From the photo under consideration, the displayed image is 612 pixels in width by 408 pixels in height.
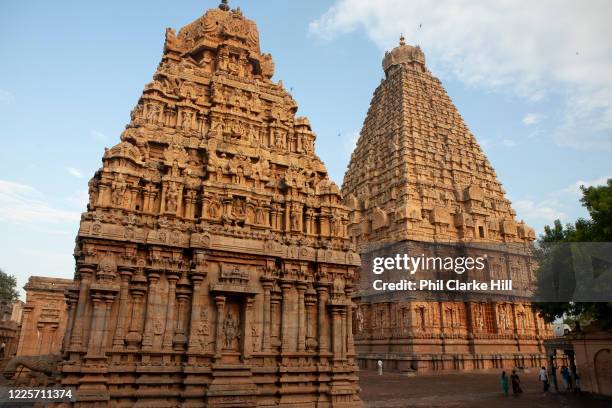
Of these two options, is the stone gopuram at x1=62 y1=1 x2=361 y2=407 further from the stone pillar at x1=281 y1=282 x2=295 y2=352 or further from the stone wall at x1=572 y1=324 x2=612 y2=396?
the stone wall at x1=572 y1=324 x2=612 y2=396

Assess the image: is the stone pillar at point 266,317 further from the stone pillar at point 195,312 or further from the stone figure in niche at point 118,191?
the stone figure in niche at point 118,191

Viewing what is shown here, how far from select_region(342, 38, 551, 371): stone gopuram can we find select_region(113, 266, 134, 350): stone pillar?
26.1 metres

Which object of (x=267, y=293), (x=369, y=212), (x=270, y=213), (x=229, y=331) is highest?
(x=369, y=212)

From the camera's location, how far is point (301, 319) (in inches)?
653

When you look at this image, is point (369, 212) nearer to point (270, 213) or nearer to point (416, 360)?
point (416, 360)

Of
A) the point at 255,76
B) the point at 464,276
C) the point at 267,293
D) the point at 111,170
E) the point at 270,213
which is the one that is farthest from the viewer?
the point at 464,276

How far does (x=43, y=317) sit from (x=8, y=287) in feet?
126

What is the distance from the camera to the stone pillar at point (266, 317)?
15750 mm

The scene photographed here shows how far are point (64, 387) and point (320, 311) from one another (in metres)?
9.12

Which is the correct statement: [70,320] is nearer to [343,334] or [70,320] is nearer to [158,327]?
[158,327]

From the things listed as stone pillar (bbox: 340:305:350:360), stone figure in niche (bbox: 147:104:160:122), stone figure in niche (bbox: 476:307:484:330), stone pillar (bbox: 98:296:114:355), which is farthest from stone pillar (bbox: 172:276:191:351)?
stone figure in niche (bbox: 476:307:484:330)

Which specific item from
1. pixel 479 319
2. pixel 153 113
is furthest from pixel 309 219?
pixel 479 319

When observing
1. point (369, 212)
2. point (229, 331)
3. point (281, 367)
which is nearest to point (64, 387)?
point (229, 331)

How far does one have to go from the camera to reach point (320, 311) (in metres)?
17.0
